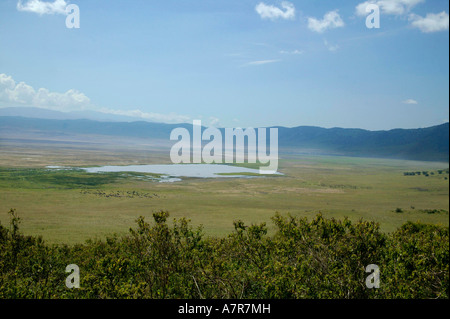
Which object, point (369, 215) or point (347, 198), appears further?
point (347, 198)

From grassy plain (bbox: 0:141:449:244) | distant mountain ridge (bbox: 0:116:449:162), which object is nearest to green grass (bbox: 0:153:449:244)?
grassy plain (bbox: 0:141:449:244)

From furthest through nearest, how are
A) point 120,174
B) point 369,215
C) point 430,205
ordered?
point 120,174 → point 430,205 → point 369,215

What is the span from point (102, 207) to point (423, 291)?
25.2m

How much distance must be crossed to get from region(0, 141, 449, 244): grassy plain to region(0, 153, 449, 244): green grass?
0.28 feet

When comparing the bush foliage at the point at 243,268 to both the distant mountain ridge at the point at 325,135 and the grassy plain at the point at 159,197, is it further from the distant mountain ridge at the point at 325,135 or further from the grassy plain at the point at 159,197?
the distant mountain ridge at the point at 325,135

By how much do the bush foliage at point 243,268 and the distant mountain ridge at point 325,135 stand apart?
23.5 metres

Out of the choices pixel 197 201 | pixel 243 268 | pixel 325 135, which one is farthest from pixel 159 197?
pixel 325 135

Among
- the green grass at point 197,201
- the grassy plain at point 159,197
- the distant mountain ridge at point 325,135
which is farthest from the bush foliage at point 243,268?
the distant mountain ridge at point 325,135

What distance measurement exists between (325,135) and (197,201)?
143143 mm

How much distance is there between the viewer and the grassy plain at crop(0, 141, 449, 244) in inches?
1042

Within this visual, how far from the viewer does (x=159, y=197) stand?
3641 centimetres

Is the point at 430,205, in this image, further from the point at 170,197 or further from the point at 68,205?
the point at 68,205
